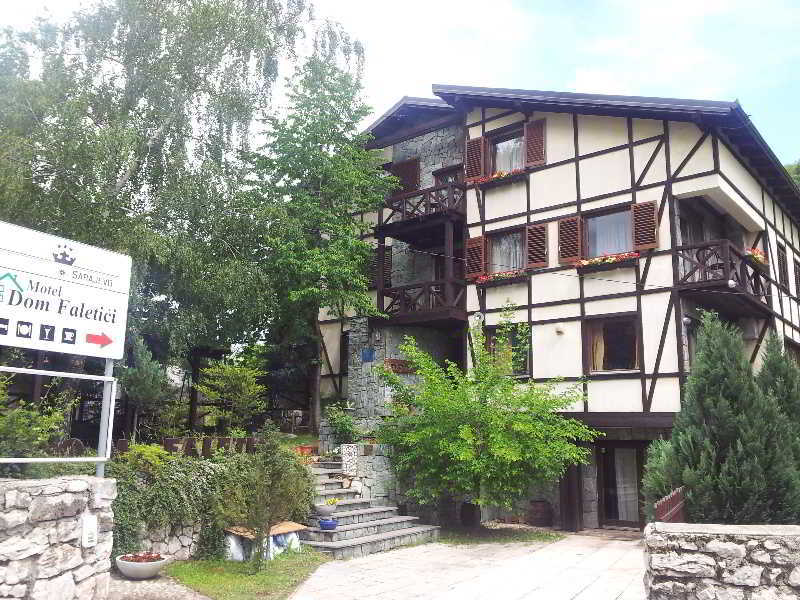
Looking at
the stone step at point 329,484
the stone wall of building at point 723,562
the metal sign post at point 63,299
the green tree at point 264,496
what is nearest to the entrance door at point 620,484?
the stone step at point 329,484

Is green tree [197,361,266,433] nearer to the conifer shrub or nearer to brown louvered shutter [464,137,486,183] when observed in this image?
brown louvered shutter [464,137,486,183]

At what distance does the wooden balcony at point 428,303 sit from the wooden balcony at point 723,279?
5418 millimetres

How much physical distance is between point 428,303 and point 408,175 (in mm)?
4318

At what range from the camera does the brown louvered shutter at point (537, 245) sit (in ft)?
53.4

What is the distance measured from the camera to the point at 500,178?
1723 cm

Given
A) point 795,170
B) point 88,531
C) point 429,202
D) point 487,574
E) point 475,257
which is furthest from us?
point 795,170

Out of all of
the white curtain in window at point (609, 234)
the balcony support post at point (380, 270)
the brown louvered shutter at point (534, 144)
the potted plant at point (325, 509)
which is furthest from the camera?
the balcony support post at point (380, 270)

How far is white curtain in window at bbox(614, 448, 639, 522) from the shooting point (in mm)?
15422

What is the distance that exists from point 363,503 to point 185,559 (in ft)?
13.8

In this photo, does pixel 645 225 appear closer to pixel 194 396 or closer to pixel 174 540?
pixel 174 540

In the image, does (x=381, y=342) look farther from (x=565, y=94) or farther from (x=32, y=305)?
(x=32, y=305)

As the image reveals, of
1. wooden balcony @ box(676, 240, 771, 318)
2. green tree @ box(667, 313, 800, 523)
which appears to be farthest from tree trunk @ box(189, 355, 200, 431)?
green tree @ box(667, 313, 800, 523)

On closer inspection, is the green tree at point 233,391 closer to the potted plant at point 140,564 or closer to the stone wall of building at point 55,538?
the potted plant at point 140,564

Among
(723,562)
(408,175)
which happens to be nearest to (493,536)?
(723,562)
